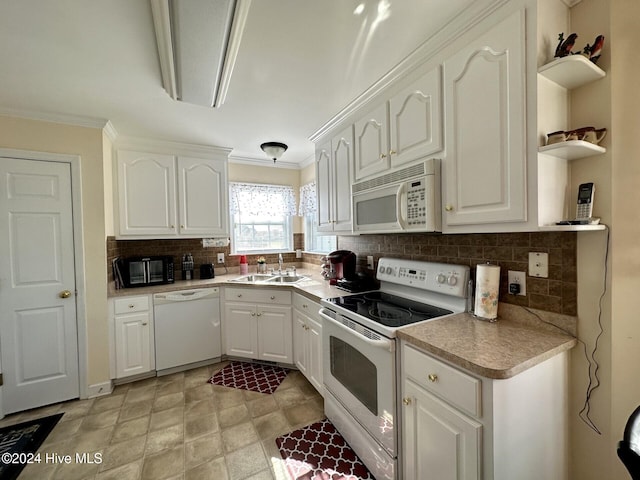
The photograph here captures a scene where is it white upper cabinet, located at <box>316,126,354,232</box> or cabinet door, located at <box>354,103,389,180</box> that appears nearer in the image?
cabinet door, located at <box>354,103,389,180</box>

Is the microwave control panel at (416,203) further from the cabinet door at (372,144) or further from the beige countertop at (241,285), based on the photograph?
the beige countertop at (241,285)

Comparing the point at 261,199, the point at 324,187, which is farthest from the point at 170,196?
the point at 324,187

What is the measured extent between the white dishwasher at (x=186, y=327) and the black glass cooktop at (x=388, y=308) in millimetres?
1532

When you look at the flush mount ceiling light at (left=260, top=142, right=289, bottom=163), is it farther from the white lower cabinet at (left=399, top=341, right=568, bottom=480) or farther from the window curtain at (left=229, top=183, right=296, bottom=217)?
the white lower cabinet at (left=399, top=341, right=568, bottom=480)

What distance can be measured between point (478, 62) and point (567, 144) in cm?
55

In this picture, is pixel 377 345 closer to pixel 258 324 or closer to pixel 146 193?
pixel 258 324

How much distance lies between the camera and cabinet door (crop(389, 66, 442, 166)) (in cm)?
140

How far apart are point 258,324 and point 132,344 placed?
3.76ft

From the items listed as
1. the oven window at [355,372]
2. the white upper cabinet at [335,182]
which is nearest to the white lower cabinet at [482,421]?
the oven window at [355,372]

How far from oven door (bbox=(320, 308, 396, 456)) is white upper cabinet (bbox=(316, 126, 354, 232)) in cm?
84

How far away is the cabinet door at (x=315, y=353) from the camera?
2.09m

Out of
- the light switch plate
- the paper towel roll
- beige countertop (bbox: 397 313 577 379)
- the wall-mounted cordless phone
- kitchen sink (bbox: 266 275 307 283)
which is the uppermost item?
the wall-mounted cordless phone

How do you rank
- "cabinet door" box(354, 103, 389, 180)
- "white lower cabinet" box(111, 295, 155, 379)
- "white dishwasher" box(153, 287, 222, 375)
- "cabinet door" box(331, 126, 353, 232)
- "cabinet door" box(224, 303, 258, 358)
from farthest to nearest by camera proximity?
"cabinet door" box(224, 303, 258, 358) < "white dishwasher" box(153, 287, 222, 375) < "white lower cabinet" box(111, 295, 155, 379) < "cabinet door" box(331, 126, 353, 232) < "cabinet door" box(354, 103, 389, 180)

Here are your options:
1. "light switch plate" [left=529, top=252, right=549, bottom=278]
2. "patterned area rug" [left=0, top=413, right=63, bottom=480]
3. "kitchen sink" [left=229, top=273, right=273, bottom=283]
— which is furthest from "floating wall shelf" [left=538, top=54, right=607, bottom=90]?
"patterned area rug" [left=0, top=413, right=63, bottom=480]
